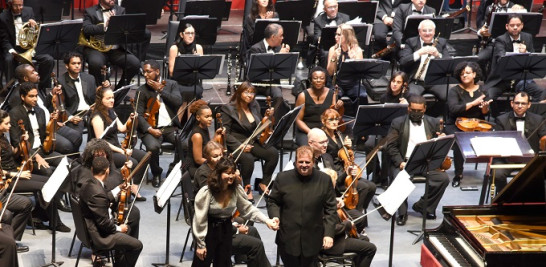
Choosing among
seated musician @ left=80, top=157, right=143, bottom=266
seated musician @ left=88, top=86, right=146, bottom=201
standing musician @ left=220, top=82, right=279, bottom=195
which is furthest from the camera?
standing musician @ left=220, top=82, right=279, bottom=195

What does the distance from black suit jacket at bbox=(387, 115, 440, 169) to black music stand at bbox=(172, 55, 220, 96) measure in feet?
6.86

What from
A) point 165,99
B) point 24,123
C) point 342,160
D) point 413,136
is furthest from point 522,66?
point 24,123

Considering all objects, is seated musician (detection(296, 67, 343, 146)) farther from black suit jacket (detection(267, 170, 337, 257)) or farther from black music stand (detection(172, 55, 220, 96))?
black suit jacket (detection(267, 170, 337, 257))

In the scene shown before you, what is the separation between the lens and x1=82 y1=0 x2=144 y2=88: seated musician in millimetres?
11414

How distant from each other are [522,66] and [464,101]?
0.98 m

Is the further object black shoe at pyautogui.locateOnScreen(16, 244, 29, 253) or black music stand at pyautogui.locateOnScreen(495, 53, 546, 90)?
black music stand at pyautogui.locateOnScreen(495, 53, 546, 90)

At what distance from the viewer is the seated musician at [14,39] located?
11234 millimetres

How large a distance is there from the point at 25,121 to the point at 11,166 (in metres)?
0.59

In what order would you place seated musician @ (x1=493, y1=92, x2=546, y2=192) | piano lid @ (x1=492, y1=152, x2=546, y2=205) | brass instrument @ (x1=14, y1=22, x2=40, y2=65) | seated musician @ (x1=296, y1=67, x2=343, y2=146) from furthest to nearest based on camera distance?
brass instrument @ (x1=14, y1=22, x2=40, y2=65)
seated musician @ (x1=296, y1=67, x2=343, y2=146)
seated musician @ (x1=493, y1=92, x2=546, y2=192)
piano lid @ (x1=492, y1=152, x2=546, y2=205)

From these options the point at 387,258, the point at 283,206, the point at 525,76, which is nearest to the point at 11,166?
the point at 283,206

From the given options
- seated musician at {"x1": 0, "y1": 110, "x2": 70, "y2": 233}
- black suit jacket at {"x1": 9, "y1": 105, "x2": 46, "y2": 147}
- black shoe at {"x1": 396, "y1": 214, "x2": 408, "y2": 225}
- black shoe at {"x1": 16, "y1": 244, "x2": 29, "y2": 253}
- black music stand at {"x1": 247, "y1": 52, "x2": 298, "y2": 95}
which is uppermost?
black music stand at {"x1": 247, "y1": 52, "x2": 298, "y2": 95}

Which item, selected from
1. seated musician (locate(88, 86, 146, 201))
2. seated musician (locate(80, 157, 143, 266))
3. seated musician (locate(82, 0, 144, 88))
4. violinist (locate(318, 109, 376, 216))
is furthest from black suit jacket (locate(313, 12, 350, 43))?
seated musician (locate(80, 157, 143, 266))

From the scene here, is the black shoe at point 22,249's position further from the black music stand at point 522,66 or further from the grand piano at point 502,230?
the black music stand at point 522,66

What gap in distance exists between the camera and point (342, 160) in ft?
29.0
